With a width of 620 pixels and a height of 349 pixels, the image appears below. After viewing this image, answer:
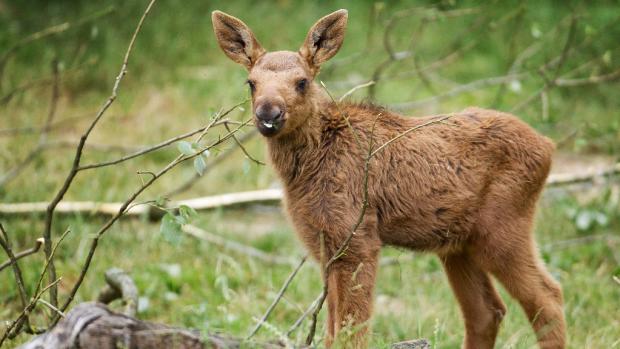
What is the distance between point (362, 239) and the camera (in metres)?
4.88

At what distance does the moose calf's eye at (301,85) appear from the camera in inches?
197

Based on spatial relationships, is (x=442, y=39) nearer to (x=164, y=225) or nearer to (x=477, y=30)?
(x=477, y=30)

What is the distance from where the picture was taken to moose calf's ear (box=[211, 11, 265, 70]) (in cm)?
530

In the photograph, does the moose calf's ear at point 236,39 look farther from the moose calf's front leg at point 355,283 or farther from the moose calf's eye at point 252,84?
Answer: the moose calf's front leg at point 355,283

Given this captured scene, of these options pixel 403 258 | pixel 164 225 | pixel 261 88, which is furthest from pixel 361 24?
pixel 164 225

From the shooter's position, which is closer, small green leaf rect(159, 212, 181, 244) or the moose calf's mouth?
small green leaf rect(159, 212, 181, 244)

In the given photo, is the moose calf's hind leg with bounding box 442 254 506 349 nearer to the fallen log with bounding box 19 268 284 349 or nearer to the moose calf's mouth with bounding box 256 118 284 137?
the moose calf's mouth with bounding box 256 118 284 137

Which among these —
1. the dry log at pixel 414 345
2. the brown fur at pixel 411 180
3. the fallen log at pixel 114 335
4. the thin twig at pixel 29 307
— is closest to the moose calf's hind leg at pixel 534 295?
the brown fur at pixel 411 180

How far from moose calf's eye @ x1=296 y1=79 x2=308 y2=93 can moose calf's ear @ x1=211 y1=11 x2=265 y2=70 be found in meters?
0.42

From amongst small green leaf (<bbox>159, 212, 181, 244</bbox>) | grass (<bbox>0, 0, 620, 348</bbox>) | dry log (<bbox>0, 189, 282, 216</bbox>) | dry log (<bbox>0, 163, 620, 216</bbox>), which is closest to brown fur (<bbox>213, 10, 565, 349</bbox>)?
grass (<bbox>0, 0, 620, 348</bbox>)

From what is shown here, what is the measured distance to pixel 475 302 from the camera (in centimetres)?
552

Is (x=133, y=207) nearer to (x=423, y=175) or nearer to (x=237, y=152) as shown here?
(x=237, y=152)

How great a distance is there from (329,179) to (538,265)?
1440 millimetres

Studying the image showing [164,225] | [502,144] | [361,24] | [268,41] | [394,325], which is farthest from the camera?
[361,24]
